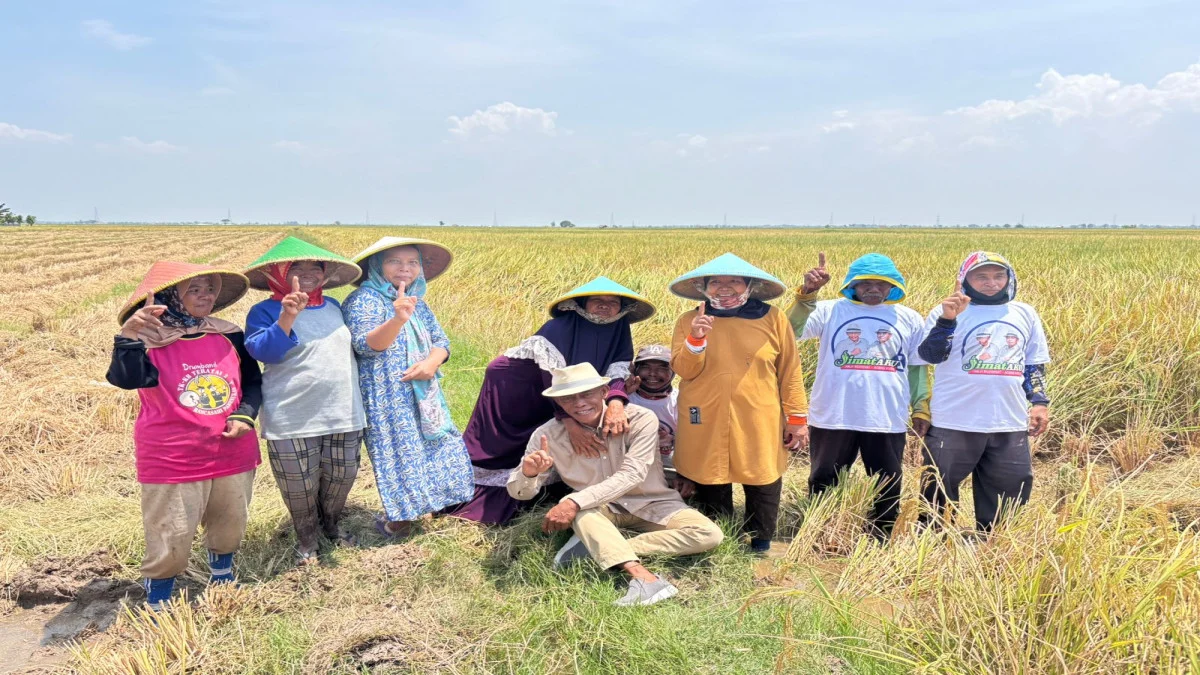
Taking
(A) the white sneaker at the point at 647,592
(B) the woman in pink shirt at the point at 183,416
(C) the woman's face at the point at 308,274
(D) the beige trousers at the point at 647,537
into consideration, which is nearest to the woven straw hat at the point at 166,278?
(B) the woman in pink shirt at the point at 183,416

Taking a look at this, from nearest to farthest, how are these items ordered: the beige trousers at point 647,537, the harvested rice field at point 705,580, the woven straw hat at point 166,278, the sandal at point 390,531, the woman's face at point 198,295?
the harvested rice field at point 705,580
the woven straw hat at point 166,278
the woman's face at point 198,295
the beige trousers at point 647,537
the sandal at point 390,531

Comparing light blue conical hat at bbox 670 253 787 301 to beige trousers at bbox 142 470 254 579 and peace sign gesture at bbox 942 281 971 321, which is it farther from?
beige trousers at bbox 142 470 254 579

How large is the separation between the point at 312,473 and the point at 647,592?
1.60 meters

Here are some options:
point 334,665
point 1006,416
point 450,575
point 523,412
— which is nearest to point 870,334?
point 1006,416

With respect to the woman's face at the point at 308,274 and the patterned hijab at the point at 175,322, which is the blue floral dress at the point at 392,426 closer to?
the woman's face at the point at 308,274

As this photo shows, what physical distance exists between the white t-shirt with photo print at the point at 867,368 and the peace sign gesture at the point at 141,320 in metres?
2.88

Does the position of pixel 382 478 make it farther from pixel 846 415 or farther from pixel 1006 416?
pixel 1006 416

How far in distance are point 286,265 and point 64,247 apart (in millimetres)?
30639

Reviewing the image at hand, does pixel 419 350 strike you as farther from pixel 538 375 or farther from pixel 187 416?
pixel 187 416

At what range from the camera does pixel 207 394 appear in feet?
9.21

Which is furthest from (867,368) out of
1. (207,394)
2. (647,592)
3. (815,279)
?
(207,394)

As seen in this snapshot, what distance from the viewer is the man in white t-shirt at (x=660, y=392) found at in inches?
145

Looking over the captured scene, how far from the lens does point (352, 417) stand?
318cm

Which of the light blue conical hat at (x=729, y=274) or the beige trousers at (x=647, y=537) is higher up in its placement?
the light blue conical hat at (x=729, y=274)
